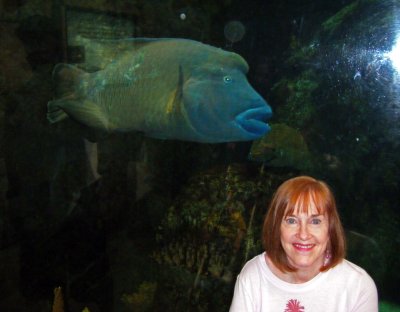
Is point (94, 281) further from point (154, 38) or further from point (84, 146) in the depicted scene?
point (154, 38)

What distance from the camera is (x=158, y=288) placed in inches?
137

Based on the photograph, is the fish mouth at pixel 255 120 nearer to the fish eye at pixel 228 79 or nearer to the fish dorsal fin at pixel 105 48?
the fish eye at pixel 228 79

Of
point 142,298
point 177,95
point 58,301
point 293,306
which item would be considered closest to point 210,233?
point 142,298

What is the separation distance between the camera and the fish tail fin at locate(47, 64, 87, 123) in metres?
3.23

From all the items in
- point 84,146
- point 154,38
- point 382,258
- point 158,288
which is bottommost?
point 158,288

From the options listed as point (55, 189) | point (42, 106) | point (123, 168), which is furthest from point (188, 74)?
point (55, 189)

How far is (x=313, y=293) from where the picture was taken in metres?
1.95

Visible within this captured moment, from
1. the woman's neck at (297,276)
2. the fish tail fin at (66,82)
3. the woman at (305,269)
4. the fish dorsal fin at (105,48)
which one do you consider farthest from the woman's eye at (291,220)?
the fish tail fin at (66,82)

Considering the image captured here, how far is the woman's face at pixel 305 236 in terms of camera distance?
1968 mm

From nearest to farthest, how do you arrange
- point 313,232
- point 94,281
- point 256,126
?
1. point 313,232
2. point 256,126
3. point 94,281

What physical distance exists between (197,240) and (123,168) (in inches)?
30.7

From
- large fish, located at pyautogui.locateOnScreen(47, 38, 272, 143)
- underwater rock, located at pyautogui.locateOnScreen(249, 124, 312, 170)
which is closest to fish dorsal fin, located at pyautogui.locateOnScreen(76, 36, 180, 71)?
large fish, located at pyautogui.locateOnScreen(47, 38, 272, 143)

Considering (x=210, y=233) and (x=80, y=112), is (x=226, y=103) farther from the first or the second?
(x=80, y=112)

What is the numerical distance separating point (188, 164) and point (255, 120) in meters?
0.61
